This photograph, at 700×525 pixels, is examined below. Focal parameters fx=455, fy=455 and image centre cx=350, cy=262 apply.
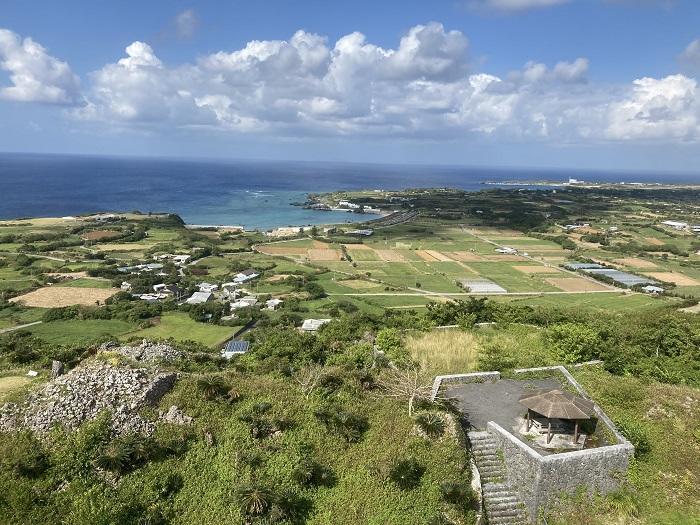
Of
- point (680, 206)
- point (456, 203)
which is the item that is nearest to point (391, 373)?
point (456, 203)

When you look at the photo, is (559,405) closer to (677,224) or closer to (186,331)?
(186,331)

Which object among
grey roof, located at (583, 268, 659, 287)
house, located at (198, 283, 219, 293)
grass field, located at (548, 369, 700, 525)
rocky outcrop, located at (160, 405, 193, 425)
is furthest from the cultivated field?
grey roof, located at (583, 268, 659, 287)

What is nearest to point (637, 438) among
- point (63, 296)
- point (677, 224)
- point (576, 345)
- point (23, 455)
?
point (576, 345)

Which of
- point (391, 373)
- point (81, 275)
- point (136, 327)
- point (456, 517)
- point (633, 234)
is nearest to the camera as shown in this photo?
point (456, 517)

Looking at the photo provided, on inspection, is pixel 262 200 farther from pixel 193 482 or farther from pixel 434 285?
pixel 193 482

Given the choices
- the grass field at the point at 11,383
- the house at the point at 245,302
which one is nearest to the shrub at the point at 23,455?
the grass field at the point at 11,383

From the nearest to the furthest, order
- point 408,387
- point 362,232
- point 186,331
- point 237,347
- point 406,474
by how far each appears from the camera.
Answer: point 406,474 < point 408,387 < point 237,347 < point 186,331 < point 362,232
